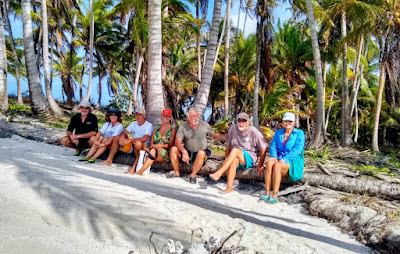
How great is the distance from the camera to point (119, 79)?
29859 millimetres

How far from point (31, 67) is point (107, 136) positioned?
676 centimetres

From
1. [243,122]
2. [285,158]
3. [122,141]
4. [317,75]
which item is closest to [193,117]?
[243,122]

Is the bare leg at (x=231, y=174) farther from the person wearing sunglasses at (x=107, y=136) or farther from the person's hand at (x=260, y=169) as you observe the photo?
the person wearing sunglasses at (x=107, y=136)

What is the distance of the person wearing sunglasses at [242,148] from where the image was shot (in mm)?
4746

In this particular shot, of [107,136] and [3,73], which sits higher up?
[3,73]

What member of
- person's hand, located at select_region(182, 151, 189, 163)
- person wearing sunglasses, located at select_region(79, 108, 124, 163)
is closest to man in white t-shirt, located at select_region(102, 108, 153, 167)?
person wearing sunglasses, located at select_region(79, 108, 124, 163)

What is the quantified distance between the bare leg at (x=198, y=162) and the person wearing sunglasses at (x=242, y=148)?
0.41m

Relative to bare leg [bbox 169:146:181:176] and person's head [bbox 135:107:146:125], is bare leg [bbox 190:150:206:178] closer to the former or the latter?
bare leg [bbox 169:146:181:176]

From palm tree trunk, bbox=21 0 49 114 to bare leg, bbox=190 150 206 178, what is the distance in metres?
8.44

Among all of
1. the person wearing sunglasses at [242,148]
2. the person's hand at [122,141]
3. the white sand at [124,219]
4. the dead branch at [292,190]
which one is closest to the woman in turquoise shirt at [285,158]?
the dead branch at [292,190]

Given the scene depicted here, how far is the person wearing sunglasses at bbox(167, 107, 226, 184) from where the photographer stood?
16.8 ft

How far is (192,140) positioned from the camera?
17.1ft

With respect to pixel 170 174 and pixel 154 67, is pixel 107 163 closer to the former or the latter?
pixel 170 174

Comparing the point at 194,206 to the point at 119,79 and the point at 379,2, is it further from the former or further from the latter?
the point at 119,79
